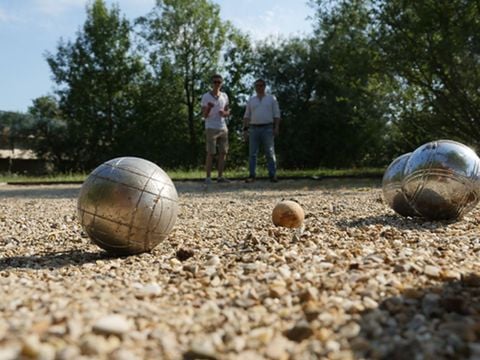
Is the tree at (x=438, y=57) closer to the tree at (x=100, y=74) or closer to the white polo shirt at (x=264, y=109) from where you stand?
the white polo shirt at (x=264, y=109)

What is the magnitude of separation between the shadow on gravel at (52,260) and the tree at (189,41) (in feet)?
96.6

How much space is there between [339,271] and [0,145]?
1104 inches

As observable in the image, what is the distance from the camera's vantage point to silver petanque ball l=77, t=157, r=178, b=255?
441 centimetres

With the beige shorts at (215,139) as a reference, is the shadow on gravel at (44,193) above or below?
below

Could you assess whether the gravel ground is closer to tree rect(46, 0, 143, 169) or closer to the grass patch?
the grass patch

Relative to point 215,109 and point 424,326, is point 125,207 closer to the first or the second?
point 424,326

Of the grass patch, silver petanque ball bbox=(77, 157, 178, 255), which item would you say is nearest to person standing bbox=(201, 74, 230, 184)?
the grass patch

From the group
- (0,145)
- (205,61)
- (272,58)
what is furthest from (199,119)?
(0,145)

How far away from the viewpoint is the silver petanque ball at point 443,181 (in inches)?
223

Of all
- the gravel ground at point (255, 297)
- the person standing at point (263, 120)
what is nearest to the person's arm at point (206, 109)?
the person standing at point (263, 120)

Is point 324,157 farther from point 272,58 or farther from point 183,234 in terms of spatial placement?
point 183,234

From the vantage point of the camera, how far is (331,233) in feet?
16.8

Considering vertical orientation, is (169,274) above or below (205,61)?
below

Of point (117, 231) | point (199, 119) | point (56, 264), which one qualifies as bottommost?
point (56, 264)
